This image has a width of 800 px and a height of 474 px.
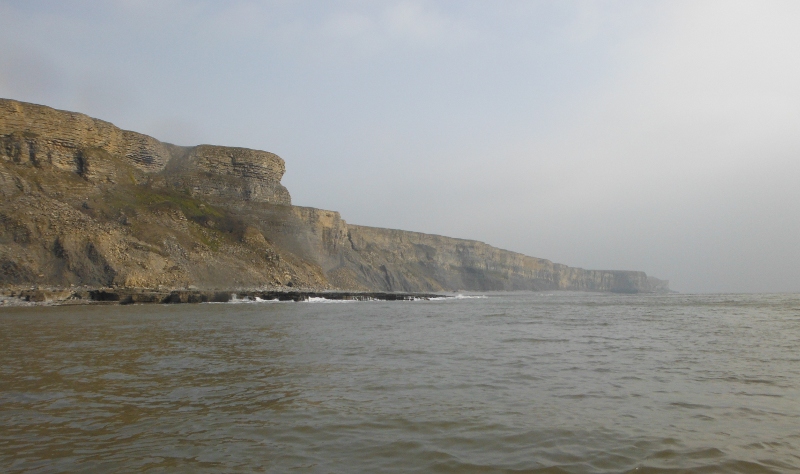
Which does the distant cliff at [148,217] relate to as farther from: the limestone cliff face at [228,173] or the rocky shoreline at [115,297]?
the rocky shoreline at [115,297]

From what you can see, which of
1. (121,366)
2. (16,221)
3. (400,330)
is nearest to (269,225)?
(16,221)

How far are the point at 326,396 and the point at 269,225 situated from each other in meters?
74.6

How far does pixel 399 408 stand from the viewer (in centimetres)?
723

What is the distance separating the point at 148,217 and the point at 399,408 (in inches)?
2384

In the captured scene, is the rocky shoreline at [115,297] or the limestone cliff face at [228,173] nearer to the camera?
the rocky shoreline at [115,297]

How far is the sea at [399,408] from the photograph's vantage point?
515 centimetres

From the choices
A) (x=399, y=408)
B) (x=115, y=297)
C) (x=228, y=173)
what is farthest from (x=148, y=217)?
(x=399, y=408)

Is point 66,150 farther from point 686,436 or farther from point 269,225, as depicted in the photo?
point 686,436

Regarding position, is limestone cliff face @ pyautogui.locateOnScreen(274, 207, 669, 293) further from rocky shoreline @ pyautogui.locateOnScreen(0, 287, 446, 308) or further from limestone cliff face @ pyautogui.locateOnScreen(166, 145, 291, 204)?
rocky shoreline @ pyautogui.locateOnScreen(0, 287, 446, 308)

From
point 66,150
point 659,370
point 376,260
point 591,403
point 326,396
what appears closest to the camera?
point 591,403

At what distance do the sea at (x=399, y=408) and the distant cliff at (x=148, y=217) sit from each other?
118ft

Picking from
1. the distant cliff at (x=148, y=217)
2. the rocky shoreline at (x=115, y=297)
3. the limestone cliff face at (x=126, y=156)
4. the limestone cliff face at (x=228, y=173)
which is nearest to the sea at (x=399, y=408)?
the rocky shoreline at (x=115, y=297)

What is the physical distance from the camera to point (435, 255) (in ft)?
469

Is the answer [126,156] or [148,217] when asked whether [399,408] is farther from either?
[126,156]
